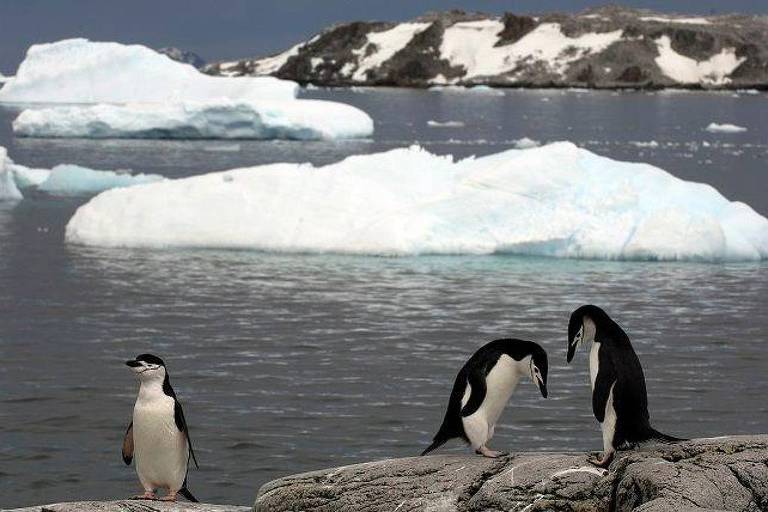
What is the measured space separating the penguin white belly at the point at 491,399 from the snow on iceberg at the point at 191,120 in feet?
147

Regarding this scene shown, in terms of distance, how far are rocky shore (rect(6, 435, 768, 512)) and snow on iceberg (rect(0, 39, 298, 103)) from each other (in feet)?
182

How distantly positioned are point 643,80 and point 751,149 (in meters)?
110

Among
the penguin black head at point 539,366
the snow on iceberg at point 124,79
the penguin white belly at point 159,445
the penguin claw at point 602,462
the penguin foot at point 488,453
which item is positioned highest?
the snow on iceberg at point 124,79

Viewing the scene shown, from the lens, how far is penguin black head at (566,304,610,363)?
7.10m

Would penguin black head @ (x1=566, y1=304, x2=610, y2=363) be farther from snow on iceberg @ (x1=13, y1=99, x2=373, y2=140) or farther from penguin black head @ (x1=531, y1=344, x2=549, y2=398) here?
snow on iceberg @ (x1=13, y1=99, x2=373, y2=140)

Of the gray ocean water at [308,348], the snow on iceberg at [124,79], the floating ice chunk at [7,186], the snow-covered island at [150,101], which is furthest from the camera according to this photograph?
the snow on iceberg at [124,79]

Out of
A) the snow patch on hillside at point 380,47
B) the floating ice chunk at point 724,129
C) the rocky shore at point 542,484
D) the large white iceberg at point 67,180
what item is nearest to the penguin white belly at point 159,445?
the rocky shore at point 542,484

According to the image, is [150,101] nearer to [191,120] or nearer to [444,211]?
[191,120]

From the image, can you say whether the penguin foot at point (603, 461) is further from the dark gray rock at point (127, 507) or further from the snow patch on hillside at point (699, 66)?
the snow patch on hillside at point (699, 66)

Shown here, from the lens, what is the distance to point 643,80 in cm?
16825

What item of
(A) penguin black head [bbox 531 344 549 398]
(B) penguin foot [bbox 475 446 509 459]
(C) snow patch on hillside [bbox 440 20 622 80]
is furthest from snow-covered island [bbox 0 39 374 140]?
(C) snow patch on hillside [bbox 440 20 622 80]

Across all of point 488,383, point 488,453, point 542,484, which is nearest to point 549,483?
point 542,484

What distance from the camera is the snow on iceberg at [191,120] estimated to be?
2078 inches

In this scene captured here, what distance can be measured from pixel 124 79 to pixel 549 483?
61.4 metres
